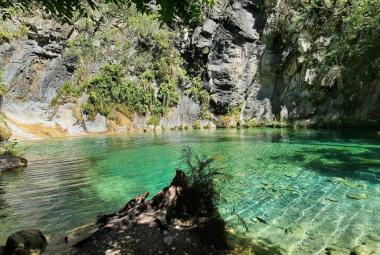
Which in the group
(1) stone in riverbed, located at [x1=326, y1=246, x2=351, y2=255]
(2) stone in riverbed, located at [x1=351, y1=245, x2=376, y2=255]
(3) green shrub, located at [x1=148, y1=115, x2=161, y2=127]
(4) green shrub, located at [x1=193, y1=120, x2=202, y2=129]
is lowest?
(1) stone in riverbed, located at [x1=326, y1=246, x2=351, y2=255]

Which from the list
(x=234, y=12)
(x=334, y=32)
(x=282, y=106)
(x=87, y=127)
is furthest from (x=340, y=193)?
(x=234, y=12)

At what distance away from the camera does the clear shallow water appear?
748cm

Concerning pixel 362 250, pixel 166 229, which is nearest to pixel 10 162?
pixel 166 229

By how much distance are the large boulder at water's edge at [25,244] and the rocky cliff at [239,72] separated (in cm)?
2414

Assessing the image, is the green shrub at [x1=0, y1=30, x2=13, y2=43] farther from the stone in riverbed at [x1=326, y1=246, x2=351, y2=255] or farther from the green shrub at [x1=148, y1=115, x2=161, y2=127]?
the stone in riverbed at [x1=326, y1=246, x2=351, y2=255]

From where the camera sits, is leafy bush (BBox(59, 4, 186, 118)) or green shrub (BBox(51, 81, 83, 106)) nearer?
green shrub (BBox(51, 81, 83, 106))

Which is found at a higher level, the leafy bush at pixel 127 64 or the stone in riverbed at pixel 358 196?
the leafy bush at pixel 127 64

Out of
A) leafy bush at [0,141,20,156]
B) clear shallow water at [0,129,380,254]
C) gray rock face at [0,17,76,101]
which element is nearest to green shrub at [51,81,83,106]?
gray rock face at [0,17,76,101]

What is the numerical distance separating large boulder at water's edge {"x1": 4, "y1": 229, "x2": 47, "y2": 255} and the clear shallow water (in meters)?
1.08

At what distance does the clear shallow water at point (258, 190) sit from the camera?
748 centimetres

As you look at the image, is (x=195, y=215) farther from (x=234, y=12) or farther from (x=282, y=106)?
(x=234, y=12)

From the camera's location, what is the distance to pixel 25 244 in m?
6.10

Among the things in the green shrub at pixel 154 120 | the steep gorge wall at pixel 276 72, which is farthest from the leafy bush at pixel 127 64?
the steep gorge wall at pixel 276 72

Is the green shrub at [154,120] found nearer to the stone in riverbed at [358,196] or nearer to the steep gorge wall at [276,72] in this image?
the steep gorge wall at [276,72]
